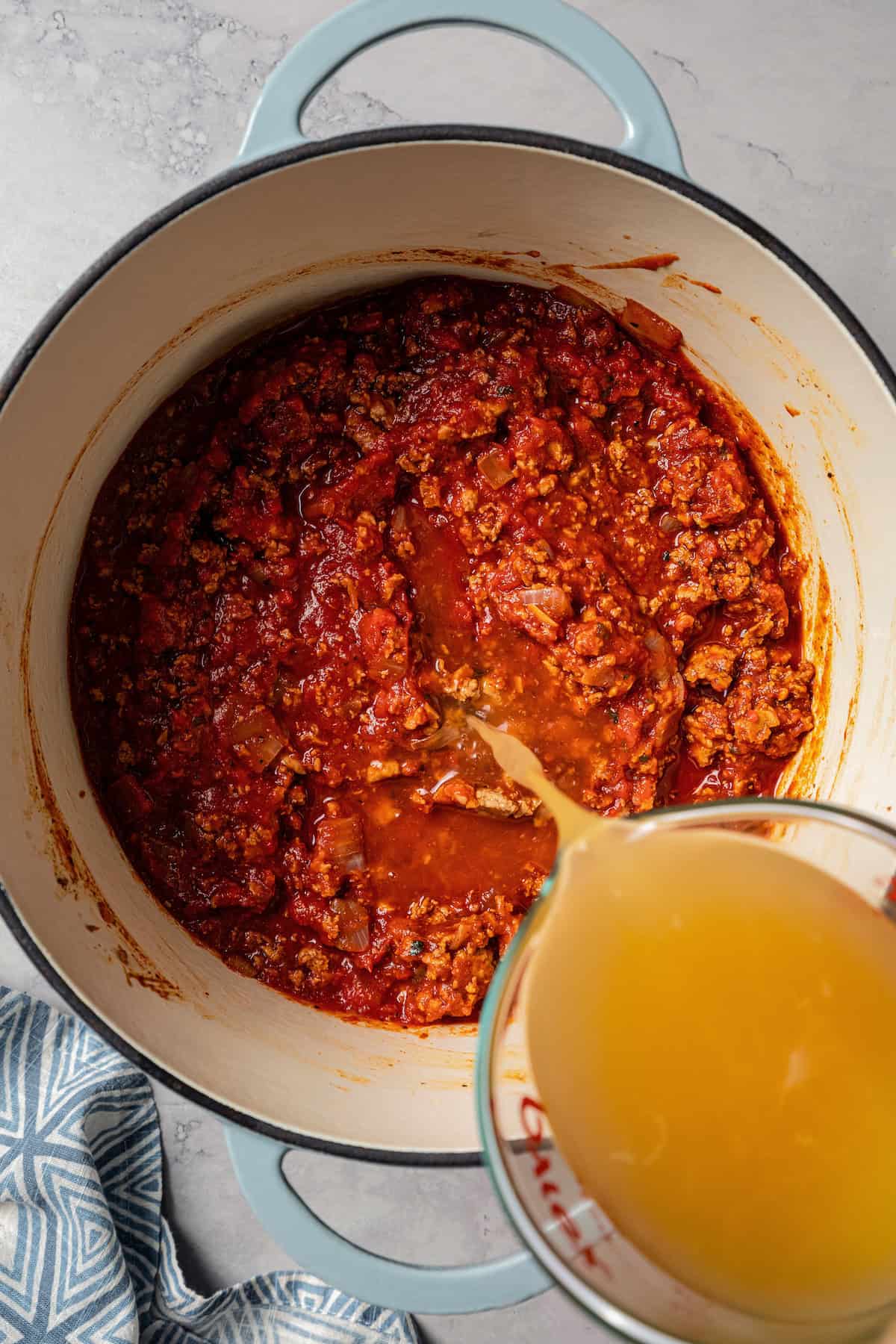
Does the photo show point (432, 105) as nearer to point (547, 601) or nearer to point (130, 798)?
point (547, 601)

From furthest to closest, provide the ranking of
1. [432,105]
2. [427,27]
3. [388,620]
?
[432,105]
[388,620]
[427,27]

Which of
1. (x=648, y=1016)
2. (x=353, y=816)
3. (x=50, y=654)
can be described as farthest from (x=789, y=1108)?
(x=50, y=654)

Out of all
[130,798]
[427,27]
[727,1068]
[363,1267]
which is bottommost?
[363,1267]

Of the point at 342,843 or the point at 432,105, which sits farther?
the point at 432,105

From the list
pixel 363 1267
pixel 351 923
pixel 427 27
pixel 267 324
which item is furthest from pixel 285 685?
pixel 427 27

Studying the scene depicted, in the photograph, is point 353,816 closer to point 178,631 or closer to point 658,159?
point 178,631

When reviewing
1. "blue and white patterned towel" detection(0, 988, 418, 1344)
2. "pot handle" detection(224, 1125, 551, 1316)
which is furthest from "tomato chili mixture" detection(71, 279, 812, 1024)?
"blue and white patterned towel" detection(0, 988, 418, 1344)
